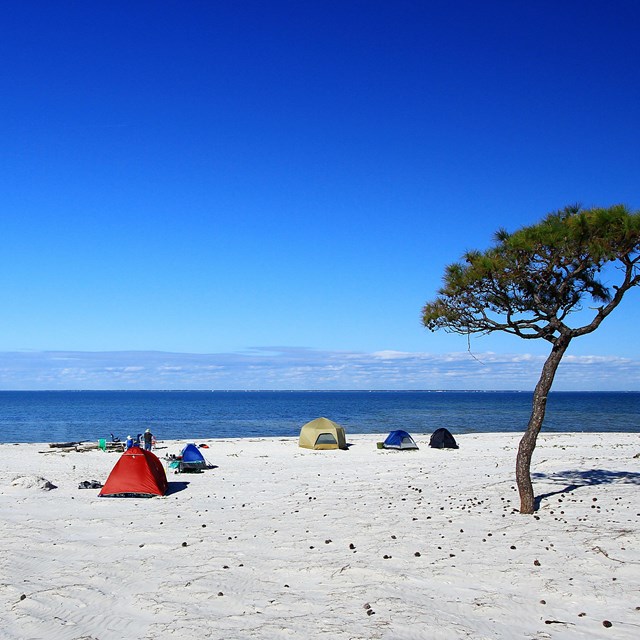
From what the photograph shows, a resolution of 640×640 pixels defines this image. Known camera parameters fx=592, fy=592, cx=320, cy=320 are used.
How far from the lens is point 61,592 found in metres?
9.61

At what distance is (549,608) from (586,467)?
51.2ft

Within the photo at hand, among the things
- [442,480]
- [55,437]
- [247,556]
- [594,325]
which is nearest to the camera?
[247,556]

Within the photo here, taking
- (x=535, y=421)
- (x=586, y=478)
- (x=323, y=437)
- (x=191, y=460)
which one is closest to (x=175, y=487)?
(x=191, y=460)

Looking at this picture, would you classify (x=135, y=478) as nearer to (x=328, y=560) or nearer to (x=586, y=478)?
(x=328, y=560)

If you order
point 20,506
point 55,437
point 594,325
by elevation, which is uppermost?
point 594,325

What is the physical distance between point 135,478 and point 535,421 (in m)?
12.2

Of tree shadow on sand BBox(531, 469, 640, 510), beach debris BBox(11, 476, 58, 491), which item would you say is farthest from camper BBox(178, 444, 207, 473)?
tree shadow on sand BBox(531, 469, 640, 510)

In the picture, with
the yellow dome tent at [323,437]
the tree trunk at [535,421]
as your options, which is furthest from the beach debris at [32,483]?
the yellow dome tent at [323,437]

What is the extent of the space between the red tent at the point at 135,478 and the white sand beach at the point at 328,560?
0.52 meters

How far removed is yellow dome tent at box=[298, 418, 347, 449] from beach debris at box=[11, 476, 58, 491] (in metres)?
17.9

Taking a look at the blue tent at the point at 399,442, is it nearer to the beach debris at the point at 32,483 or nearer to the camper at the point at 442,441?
the camper at the point at 442,441

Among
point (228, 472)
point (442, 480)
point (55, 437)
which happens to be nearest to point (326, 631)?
point (442, 480)

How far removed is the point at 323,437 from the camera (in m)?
36.0

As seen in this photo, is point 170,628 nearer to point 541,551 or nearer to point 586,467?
point 541,551
